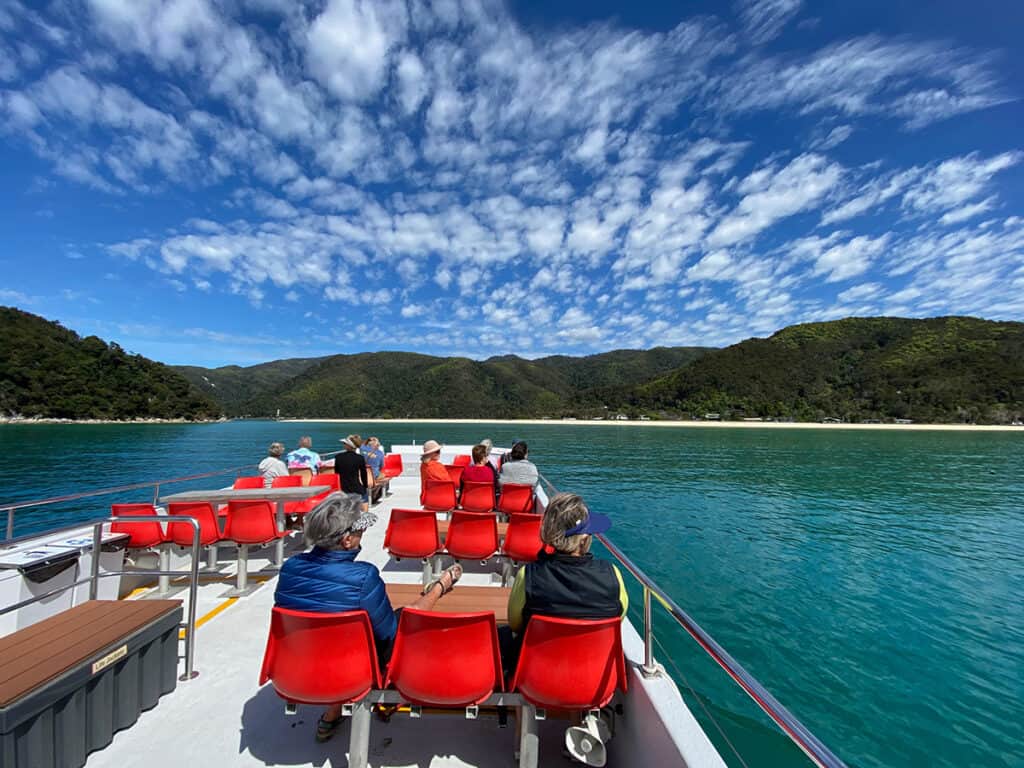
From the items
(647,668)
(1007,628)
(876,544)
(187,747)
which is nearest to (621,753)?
(647,668)

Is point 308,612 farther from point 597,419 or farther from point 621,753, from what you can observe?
point 597,419

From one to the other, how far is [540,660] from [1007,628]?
853 centimetres

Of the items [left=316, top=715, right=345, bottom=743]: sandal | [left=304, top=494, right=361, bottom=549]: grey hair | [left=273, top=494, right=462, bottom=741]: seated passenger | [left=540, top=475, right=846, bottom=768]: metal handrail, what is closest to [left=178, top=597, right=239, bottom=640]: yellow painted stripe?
[left=316, top=715, right=345, bottom=743]: sandal

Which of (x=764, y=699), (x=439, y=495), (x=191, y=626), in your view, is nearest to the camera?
(x=764, y=699)

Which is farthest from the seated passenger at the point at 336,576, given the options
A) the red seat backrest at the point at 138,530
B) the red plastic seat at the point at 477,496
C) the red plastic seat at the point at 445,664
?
the red seat backrest at the point at 138,530

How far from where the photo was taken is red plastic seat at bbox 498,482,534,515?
597 centimetres

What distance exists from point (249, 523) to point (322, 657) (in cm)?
344

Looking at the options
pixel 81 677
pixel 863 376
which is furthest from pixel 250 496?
pixel 863 376

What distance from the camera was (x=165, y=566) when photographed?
4883 millimetres

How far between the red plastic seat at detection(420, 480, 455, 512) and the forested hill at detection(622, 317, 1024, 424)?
108780mm

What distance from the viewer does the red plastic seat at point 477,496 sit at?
5.88m

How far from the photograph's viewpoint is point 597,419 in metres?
124

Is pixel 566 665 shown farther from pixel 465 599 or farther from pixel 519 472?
pixel 519 472

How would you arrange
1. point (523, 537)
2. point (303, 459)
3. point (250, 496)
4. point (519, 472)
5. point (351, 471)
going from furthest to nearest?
point (303, 459)
point (351, 471)
point (519, 472)
point (250, 496)
point (523, 537)
